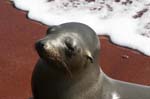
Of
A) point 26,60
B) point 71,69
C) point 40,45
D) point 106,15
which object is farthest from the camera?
point 106,15

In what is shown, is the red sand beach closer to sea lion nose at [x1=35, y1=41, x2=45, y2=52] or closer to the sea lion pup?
the sea lion pup

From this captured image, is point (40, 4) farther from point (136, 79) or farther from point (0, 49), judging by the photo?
point (136, 79)

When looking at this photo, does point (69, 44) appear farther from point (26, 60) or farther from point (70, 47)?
point (26, 60)

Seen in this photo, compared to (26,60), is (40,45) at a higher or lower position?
higher

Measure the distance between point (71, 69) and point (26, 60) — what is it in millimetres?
1374

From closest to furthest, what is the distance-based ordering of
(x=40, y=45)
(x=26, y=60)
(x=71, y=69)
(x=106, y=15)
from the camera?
1. (x=40, y=45)
2. (x=71, y=69)
3. (x=26, y=60)
4. (x=106, y=15)

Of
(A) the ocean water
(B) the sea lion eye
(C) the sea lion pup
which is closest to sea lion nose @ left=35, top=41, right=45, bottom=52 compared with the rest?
(C) the sea lion pup

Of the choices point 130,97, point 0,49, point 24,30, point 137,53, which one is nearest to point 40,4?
Answer: point 24,30

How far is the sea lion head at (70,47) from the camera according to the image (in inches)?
79.8

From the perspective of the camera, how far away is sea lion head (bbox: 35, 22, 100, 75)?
2.03 metres

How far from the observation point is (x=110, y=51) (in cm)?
359

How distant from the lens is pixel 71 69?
213 centimetres

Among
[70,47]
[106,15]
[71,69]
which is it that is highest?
[70,47]

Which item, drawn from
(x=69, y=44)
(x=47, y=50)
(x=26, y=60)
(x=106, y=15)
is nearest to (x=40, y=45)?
(x=47, y=50)
